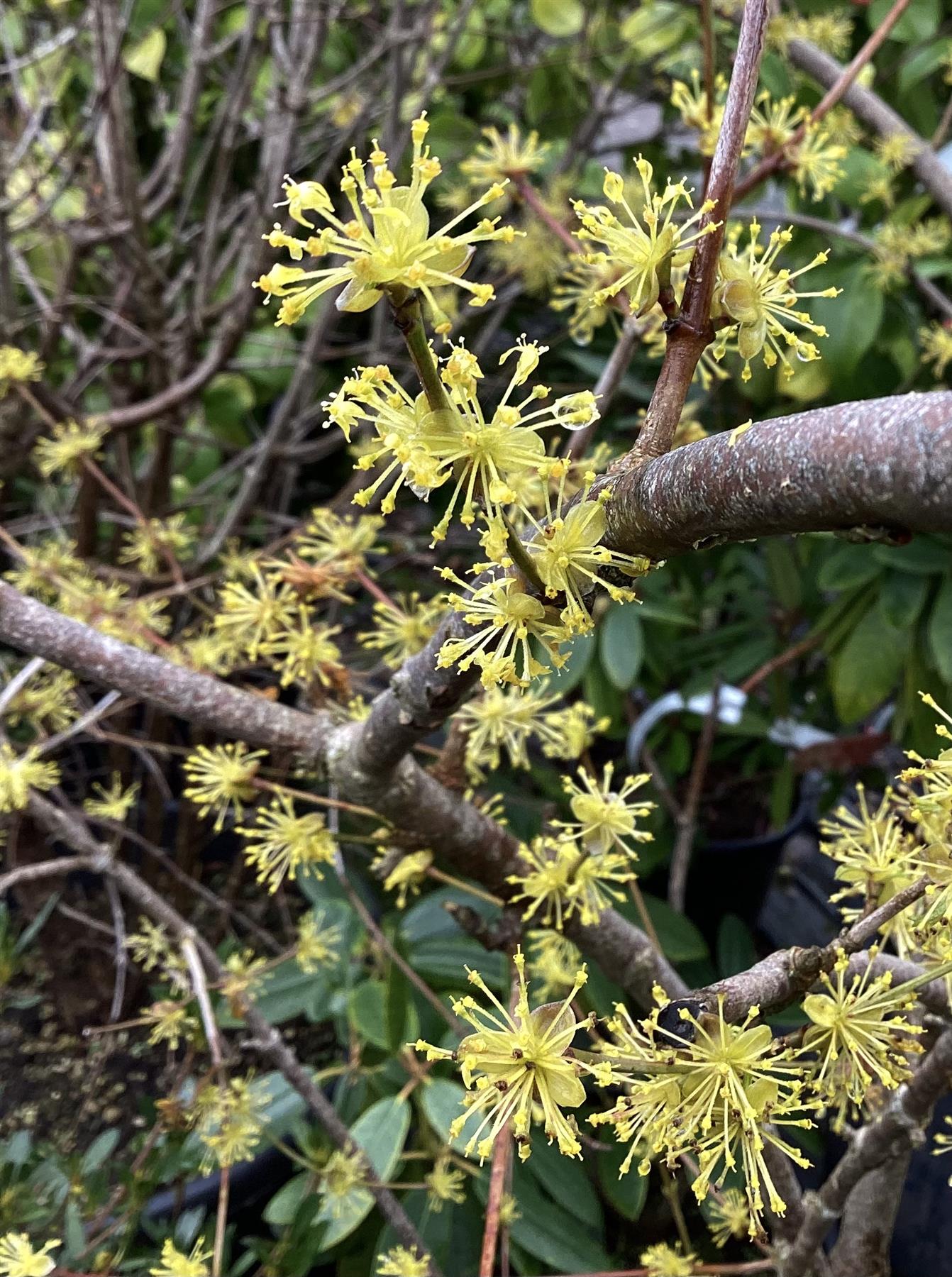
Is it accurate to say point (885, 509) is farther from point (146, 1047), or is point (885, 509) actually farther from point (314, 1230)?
point (146, 1047)

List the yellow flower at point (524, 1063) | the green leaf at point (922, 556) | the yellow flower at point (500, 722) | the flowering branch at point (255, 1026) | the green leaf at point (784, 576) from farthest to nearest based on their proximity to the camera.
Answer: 1. the green leaf at point (784, 576)
2. the green leaf at point (922, 556)
3. the flowering branch at point (255, 1026)
4. the yellow flower at point (500, 722)
5. the yellow flower at point (524, 1063)

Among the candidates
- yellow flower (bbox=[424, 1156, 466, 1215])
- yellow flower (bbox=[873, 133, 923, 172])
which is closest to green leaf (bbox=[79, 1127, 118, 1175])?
yellow flower (bbox=[424, 1156, 466, 1215])

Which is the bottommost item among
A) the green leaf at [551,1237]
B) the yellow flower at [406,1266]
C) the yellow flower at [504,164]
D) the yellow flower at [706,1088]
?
the green leaf at [551,1237]

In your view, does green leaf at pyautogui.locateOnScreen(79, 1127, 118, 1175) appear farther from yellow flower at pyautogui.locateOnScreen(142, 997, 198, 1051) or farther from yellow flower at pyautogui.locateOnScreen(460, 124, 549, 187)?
yellow flower at pyautogui.locateOnScreen(460, 124, 549, 187)

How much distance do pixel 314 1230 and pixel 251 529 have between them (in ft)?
2.47

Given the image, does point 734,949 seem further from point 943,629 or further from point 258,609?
point 258,609

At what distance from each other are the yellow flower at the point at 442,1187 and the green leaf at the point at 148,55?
132 centimetres

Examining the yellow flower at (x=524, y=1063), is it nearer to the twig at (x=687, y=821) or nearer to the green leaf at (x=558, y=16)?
the twig at (x=687, y=821)

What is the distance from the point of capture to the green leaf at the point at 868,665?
0.89m

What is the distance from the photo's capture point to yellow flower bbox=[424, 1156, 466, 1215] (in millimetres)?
693

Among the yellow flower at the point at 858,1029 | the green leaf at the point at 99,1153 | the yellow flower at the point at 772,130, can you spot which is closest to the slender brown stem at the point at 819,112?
the yellow flower at the point at 772,130

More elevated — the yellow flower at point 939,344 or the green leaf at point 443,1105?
the yellow flower at point 939,344

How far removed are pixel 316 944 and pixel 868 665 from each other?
574mm

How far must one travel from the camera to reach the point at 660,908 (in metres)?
0.91
